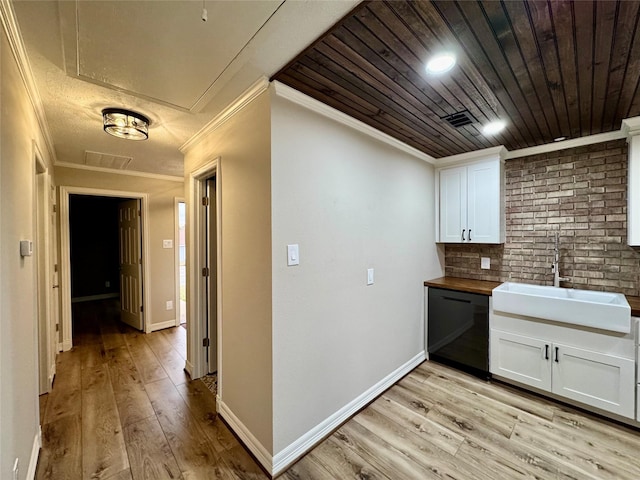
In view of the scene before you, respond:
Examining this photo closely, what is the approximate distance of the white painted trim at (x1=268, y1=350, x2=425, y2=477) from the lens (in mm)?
1717

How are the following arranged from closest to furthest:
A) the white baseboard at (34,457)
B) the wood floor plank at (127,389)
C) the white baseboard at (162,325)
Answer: the white baseboard at (34,457)
the wood floor plank at (127,389)
the white baseboard at (162,325)

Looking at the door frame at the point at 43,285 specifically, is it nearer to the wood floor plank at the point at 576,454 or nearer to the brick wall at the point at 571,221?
the wood floor plank at the point at 576,454

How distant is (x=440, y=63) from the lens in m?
1.50

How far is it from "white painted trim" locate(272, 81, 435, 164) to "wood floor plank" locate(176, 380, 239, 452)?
7.73ft

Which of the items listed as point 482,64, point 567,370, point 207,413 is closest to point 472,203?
point 567,370

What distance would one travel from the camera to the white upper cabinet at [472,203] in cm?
293

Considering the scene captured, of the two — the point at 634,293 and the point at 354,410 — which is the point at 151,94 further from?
the point at 634,293

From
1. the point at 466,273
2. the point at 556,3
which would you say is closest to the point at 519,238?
the point at 466,273

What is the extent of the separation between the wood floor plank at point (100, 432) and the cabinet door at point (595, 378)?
3.30 meters

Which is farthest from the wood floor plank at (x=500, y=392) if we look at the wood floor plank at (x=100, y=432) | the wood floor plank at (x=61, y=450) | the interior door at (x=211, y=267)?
the wood floor plank at (x=61, y=450)

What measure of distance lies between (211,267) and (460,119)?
263 cm

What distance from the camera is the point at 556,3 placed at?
1.16 metres

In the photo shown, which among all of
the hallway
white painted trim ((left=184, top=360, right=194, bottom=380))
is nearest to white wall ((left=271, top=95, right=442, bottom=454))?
the hallway

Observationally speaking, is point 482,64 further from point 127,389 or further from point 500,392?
point 127,389
